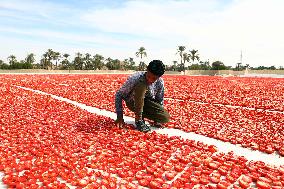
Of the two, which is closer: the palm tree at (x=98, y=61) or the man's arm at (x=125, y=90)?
the man's arm at (x=125, y=90)

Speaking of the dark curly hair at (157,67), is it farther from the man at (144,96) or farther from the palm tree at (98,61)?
the palm tree at (98,61)

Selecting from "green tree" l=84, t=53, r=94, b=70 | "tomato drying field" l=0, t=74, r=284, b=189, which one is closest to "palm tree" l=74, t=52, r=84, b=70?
"green tree" l=84, t=53, r=94, b=70

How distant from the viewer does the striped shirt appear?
9016 millimetres

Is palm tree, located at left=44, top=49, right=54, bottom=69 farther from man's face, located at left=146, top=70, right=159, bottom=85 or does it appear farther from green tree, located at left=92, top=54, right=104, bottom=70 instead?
man's face, located at left=146, top=70, right=159, bottom=85

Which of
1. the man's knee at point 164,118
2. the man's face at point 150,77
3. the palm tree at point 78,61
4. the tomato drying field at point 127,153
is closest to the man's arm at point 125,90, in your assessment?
the tomato drying field at point 127,153

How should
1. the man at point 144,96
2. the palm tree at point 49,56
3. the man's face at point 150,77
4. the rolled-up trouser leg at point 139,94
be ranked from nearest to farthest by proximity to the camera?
the man's face at point 150,77, the man at point 144,96, the rolled-up trouser leg at point 139,94, the palm tree at point 49,56

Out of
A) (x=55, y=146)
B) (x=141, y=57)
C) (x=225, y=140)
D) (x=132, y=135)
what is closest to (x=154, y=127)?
(x=132, y=135)

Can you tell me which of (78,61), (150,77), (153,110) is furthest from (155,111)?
(78,61)

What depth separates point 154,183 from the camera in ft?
18.3

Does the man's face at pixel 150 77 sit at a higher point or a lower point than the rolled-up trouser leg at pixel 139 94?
higher

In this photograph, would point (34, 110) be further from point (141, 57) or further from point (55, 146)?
point (141, 57)

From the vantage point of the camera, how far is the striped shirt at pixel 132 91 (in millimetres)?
9016

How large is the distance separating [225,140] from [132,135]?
236 centimetres

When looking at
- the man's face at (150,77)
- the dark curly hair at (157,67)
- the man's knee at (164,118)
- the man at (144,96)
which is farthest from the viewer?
the man's knee at (164,118)
